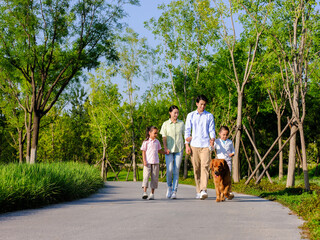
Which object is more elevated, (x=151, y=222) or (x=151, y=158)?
(x=151, y=158)

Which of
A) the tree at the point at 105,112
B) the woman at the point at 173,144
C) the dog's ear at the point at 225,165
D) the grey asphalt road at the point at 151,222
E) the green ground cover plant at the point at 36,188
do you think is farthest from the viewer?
the tree at the point at 105,112

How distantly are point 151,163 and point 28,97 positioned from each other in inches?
954

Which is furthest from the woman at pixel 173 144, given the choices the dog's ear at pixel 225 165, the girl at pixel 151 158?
the dog's ear at pixel 225 165

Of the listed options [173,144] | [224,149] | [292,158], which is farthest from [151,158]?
[292,158]

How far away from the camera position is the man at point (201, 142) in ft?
30.1

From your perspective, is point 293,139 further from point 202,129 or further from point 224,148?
point 202,129

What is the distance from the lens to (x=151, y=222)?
6105 millimetres

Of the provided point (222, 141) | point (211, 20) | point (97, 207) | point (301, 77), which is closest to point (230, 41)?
point (211, 20)

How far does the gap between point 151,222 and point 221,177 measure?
10.4 feet

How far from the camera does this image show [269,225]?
20.0ft

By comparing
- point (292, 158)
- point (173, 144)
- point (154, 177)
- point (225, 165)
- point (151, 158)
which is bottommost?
point (154, 177)

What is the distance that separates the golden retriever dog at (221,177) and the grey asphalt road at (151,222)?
2.20 feet

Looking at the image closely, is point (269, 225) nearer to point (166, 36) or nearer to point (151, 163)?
point (151, 163)

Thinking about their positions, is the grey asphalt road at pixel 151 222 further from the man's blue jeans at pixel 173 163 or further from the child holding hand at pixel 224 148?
the child holding hand at pixel 224 148
